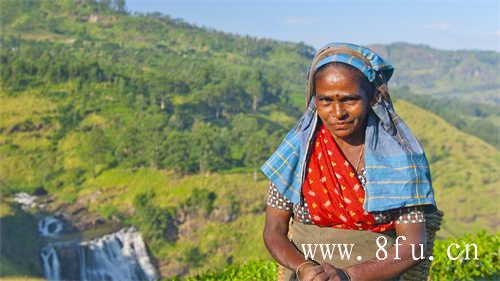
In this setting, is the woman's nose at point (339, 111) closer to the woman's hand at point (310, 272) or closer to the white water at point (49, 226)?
the woman's hand at point (310, 272)

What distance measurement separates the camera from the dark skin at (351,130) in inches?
70.4

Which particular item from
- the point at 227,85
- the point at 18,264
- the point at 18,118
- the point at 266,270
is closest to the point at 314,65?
the point at 266,270

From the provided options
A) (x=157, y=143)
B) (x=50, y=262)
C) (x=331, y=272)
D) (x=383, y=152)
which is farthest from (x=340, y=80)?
(x=157, y=143)

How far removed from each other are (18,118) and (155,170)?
381 inches

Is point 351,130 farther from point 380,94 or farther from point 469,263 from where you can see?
point 469,263

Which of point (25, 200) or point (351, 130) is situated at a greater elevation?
point (351, 130)

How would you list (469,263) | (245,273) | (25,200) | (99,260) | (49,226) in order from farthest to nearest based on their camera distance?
(25,200)
(49,226)
(99,260)
(469,263)
(245,273)

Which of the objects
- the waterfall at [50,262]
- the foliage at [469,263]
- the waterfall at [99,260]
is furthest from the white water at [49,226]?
the foliage at [469,263]

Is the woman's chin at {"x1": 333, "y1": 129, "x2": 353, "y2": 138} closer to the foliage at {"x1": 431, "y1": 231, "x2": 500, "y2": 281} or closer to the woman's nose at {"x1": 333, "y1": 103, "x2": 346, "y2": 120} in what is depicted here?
the woman's nose at {"x1": 333, "y1": 103, "x2": 346, "y2": 120}

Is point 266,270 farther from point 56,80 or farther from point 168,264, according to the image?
point 56,80

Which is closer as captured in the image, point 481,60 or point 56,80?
point 56,80

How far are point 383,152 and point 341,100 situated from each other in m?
0.20

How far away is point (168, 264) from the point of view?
32438 mm

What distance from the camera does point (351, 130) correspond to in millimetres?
1847
